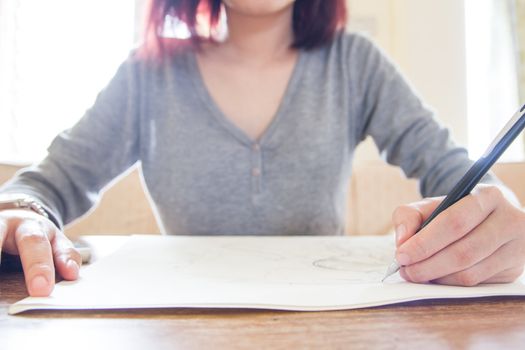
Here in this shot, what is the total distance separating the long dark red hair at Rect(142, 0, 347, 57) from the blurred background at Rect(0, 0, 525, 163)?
123cm

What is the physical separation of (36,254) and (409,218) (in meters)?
0.31

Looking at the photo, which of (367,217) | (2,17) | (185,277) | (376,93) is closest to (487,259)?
(185,277)

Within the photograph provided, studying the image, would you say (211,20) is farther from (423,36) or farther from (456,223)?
(423,36)

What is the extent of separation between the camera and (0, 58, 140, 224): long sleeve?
24.8 inches

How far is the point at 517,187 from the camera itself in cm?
161

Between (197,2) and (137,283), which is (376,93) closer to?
(197,2)

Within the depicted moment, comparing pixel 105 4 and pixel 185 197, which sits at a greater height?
pixel 105 4

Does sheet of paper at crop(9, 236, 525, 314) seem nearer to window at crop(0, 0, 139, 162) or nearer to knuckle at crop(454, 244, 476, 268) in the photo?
knuckle at crop(454, 244, 476, 268)

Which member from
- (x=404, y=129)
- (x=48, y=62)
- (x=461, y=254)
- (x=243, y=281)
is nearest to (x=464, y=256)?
(x=461, y=254)

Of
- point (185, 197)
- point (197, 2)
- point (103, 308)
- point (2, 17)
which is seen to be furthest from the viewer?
point (2, 17)

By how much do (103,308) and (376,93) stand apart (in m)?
0.63

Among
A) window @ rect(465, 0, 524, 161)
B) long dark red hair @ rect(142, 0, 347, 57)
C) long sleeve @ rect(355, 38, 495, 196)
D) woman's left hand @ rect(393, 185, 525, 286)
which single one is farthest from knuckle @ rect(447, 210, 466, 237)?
window @ rect(465, 0, 524, 161)

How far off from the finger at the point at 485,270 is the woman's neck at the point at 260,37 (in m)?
0.58

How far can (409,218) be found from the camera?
15.1 inches
